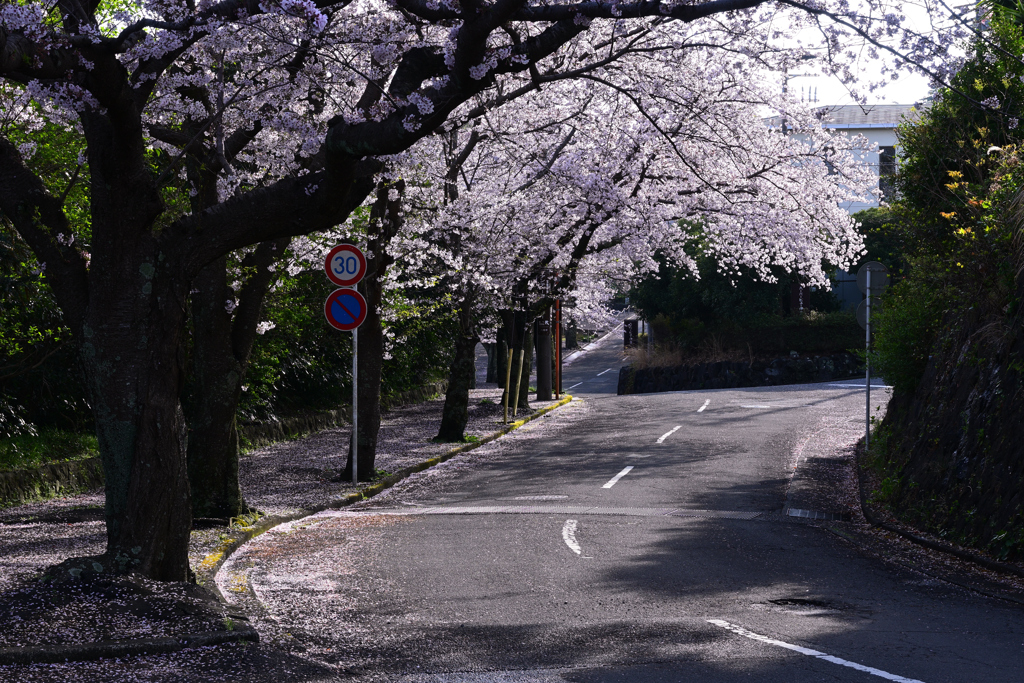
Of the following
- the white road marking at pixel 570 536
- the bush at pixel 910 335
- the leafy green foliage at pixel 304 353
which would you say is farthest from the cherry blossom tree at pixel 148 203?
the leafy green foliage at pixel 304 353

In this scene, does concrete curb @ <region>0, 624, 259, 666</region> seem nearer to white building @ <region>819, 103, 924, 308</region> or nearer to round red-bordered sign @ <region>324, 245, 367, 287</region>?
round red-bordered sign @ <region>324, 245, 367, 287</region>

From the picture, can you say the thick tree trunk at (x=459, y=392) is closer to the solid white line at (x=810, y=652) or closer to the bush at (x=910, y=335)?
the bush at (x=910, y=335)

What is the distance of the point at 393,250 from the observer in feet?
54.1

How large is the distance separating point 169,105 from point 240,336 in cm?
288

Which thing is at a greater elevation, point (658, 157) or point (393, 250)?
point (658, 157)

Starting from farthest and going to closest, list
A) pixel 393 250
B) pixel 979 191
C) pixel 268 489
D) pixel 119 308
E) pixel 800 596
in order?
pixel 393 250
pixel 268 489
pixel 979 191
pixel 800 596
pixel 119 308

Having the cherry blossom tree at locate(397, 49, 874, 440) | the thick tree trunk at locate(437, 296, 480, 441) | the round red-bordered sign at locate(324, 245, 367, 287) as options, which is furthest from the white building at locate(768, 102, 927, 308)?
the round red-bordered sign at locate(324, 245, 367, 287)

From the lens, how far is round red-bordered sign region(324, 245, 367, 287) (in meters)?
13.6

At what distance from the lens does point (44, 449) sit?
43.0 feet

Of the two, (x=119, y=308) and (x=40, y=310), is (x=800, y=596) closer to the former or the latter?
(x=119, y=308)

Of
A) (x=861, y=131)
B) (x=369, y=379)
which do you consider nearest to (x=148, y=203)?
(x=369, y=379)

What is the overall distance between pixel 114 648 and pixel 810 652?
4445mm

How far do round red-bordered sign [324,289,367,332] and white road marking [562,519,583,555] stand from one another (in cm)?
469

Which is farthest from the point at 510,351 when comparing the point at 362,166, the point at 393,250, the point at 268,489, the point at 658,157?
the point at 362,166
